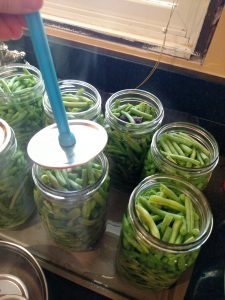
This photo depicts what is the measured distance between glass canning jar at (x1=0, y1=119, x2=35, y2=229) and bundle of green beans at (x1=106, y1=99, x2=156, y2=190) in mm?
135

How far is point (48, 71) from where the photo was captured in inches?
13.1

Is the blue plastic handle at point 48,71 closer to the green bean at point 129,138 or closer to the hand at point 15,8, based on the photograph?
the hand at point 15,8

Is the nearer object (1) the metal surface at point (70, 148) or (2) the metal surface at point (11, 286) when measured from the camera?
(1) the metal surface at point (70, 148)

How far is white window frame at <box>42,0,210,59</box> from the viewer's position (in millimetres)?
506

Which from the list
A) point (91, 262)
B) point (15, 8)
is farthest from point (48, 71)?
point (91, 262)

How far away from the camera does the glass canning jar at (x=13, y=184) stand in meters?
0.45

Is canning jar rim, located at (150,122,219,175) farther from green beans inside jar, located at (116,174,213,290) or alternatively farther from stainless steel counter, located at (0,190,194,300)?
stainless steel counter, located at (0,190,194,300)

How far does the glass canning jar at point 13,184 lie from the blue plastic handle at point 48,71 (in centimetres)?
10

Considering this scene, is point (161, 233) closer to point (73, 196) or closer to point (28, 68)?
point (73, 196)

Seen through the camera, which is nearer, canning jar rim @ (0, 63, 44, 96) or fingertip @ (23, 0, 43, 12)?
fingertip @ (23, 0, 43, 12)

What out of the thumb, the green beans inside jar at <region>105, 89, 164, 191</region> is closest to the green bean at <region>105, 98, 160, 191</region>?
the green beans inside jar at <region>105, 89, 164, 191</region>

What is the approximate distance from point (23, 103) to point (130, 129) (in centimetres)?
Result: 17

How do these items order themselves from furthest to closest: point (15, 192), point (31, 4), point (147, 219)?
Result: point (15, 192) → point (147, 219) → point (31, 4)

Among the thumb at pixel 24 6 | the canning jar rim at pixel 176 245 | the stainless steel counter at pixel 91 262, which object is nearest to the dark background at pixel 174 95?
the stainless steel counter at pixel 91 262
